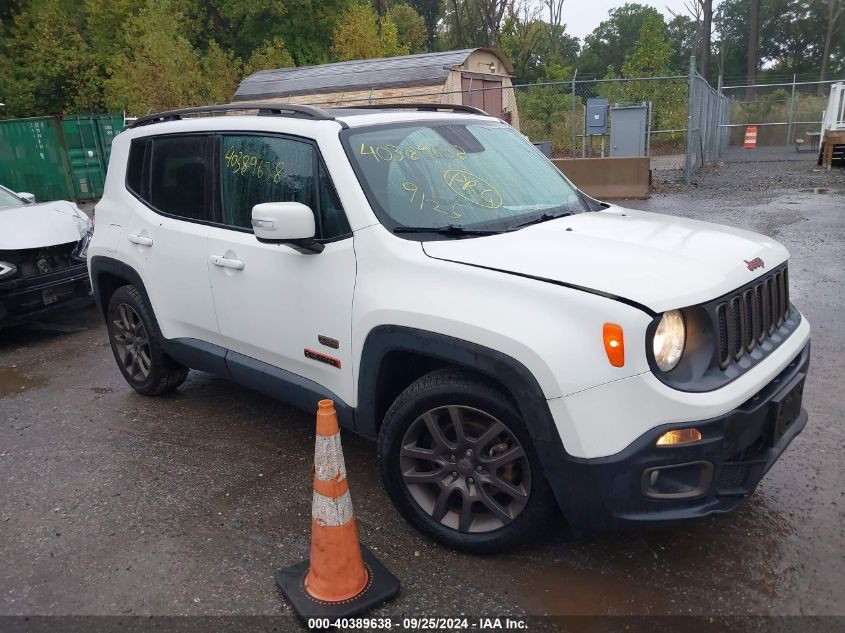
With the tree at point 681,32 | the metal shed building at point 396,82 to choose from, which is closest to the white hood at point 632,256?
the metal shed building at point 396,82

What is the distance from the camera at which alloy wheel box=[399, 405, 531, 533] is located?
275 centimetres

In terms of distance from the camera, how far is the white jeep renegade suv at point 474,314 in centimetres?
244

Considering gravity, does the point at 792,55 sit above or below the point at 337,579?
above

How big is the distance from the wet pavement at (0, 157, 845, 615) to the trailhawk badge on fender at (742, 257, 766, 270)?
1.21 meters

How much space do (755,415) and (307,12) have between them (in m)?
32.1

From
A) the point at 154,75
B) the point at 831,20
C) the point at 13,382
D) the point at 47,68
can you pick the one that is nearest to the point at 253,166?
the point at 13,382

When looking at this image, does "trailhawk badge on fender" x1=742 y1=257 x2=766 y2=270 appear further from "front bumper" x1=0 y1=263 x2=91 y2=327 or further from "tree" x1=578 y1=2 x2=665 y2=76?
"tree" x1=578 y1=2 x2=665 y2=76

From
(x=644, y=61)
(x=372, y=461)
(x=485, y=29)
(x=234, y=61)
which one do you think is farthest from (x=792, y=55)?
(x=372, y=461)

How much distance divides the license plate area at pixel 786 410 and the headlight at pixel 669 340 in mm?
485

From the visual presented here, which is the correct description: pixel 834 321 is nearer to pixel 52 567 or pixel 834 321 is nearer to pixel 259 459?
pixel 259 459

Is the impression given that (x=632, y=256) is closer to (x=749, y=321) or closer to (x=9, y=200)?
(x=749, y=321)

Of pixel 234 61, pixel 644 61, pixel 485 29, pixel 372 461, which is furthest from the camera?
pixel 485 29

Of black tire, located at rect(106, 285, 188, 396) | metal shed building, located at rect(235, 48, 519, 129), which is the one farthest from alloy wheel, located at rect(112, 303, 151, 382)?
metal shed building, located at rect(235, 48, 519, 129)

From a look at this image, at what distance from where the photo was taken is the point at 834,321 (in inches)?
231
